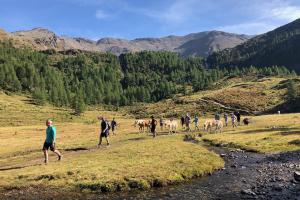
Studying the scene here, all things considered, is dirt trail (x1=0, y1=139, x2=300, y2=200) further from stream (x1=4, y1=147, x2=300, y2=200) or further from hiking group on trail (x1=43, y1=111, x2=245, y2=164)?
hiking group on trail (x1=43, y1=111, x2=245, y2=164)

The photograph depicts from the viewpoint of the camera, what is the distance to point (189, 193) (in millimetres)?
25156

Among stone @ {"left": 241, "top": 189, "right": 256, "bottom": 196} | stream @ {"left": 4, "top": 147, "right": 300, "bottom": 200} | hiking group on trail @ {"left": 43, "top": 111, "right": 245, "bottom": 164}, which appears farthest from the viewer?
hiking group on trail @ {"left": 43, "top": 111, "right": 245, "bottom": 164}

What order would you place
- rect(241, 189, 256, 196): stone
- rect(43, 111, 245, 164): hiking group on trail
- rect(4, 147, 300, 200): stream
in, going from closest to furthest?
1. rect(4, 147, 300, 200): stream
2. rect(241, 189, 256, 196): stone
3. rect(43, 111, 245, 164): hiking group on trail

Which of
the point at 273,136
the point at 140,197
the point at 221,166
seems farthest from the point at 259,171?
the point at 273,136

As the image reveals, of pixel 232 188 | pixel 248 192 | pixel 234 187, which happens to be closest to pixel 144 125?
pixel 234 187

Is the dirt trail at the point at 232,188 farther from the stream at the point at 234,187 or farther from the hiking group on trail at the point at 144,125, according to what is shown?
the hiking group on trail at the point at 144,125

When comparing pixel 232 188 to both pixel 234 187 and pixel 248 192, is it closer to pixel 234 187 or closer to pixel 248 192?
pixel 234 187

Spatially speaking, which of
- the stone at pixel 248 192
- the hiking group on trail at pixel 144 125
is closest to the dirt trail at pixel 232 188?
the stone at pixel 248 192

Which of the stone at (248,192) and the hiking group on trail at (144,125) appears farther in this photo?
the hiking group on trail at (144,125)

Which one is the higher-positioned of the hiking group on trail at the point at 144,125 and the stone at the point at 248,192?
the hiking group on trail at the point at 144,125

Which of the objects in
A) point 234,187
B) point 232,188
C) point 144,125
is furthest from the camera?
point 144,125

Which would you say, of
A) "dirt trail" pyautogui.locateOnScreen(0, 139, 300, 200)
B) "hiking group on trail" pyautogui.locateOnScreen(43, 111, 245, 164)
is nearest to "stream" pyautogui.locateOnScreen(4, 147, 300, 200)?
"dirt trail" pyautogui.locateOnScreen(0, 139, 300, 200)

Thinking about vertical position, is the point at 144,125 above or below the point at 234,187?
above

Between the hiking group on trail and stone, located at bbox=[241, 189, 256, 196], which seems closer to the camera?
stone, located at bbox=[241, 189, 256, 196]
